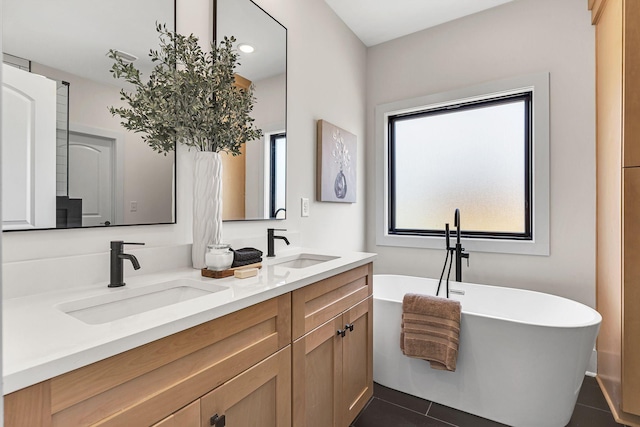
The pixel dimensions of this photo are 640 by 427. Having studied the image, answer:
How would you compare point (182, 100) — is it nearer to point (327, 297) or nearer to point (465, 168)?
point (327, 297)

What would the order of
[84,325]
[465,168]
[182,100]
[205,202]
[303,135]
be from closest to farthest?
[84,325] < [182,100] < [205,202] < [303,135] < [465,168]

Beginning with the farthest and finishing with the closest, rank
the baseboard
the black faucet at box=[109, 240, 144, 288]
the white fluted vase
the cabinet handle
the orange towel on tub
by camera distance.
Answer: the baseboard
the orange towel on tub
the white fluted vase
the black faucet at box=[109, 240, 144, 288]
the cabinet handle

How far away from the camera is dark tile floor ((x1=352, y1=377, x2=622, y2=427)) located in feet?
5.74

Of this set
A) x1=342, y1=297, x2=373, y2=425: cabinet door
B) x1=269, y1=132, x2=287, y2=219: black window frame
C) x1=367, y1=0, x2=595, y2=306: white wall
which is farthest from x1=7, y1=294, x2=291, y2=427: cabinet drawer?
x1=367, y1=0, x2=595, y2=306: white wall

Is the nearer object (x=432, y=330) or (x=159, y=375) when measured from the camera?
(x=159, y=375)

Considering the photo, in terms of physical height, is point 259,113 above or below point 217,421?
above

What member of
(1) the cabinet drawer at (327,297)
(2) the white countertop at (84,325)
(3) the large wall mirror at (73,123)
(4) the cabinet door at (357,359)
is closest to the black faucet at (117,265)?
(2) the white countertop at (84,325)

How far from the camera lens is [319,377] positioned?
1.34 meters

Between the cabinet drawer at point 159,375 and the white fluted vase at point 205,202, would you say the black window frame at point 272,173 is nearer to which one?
the white fluted vase at point 205,202

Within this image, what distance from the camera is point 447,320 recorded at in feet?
5.99

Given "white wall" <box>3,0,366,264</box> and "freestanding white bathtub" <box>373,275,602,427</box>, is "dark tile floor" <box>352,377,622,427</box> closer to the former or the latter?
"freestanding white bathtub" <box>373,275,602,427</box>

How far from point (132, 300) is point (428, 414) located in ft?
5.36

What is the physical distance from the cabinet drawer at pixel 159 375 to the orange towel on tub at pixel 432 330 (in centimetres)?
107

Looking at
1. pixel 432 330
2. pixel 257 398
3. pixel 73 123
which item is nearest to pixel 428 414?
pixel 432 330
